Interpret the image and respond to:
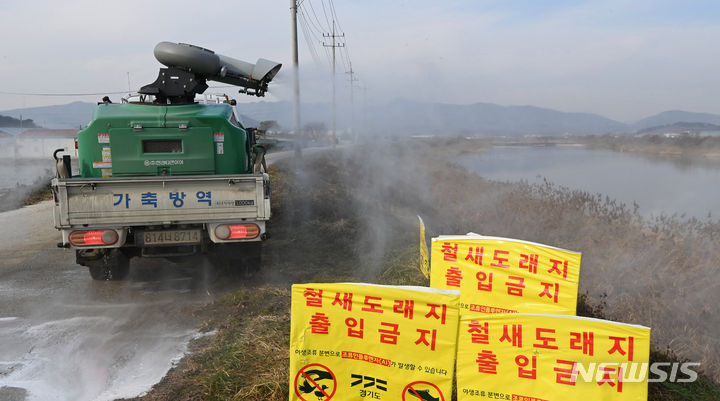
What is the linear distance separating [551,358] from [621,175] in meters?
21.4

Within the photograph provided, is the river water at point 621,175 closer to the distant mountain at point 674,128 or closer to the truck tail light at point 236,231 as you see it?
the distant mountain at point 674,128

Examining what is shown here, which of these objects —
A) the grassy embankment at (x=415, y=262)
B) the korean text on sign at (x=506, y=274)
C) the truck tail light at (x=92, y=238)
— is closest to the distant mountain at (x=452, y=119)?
the grassy embankment at (x=415, y=262)

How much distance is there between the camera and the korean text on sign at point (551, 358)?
9.84 ft

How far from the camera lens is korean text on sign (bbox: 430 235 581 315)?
14.5 ft

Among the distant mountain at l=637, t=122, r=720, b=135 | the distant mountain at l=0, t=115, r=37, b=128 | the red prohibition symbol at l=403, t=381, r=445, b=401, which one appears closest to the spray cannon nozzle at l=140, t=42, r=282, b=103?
the red prohibition symbol at l=403, t=381, r=445, b=401

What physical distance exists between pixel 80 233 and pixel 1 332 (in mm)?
1361

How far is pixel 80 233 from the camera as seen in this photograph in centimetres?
630

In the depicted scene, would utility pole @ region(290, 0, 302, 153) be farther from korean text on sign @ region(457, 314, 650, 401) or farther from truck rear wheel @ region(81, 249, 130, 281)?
korean text on sign @ region(457, 314, 650, 401)

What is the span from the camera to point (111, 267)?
7.29 metres

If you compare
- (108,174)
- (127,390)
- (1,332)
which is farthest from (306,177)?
(127,390)

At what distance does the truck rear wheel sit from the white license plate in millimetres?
825
